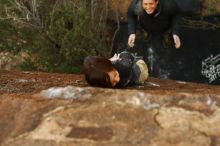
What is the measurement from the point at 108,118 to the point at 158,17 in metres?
1.59

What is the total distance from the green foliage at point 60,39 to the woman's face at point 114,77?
10.6 feet

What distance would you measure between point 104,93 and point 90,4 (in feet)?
15.3

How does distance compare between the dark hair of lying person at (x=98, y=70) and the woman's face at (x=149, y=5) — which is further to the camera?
the woman's face at (x=149, y=5)

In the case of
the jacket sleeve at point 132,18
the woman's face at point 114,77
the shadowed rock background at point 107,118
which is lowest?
the shadowed rock background at point 107,118

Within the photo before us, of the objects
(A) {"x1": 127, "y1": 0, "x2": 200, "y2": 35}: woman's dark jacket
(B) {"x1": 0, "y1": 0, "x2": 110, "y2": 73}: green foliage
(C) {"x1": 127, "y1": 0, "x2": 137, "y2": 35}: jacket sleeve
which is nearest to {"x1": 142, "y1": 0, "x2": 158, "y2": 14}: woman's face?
(A) {"x1": 127, "y1": 0, "x2": 200, "y2": 35}: woman's dark jacket

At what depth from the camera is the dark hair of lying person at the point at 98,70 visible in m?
3.88

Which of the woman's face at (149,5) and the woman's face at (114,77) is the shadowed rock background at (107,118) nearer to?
the woman's face at (114,77)

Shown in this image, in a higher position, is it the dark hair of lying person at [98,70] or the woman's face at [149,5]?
the woman's face at [149,5]

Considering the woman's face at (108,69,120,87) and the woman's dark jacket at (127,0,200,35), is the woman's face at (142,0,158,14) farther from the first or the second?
the woman's face at (108,69,120,87)

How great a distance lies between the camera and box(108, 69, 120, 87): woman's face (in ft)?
12.9

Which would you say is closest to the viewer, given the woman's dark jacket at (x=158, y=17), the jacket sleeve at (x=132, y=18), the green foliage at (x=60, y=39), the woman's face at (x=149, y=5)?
the woman's face at (x=149, y=5)

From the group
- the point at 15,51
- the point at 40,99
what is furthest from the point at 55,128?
the point at 15,51

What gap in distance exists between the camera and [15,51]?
775 centimetres

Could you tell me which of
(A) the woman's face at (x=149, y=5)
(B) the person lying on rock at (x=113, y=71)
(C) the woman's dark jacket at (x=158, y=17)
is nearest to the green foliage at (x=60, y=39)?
(C) the woman's dark jacket at (x=158, y=17)
